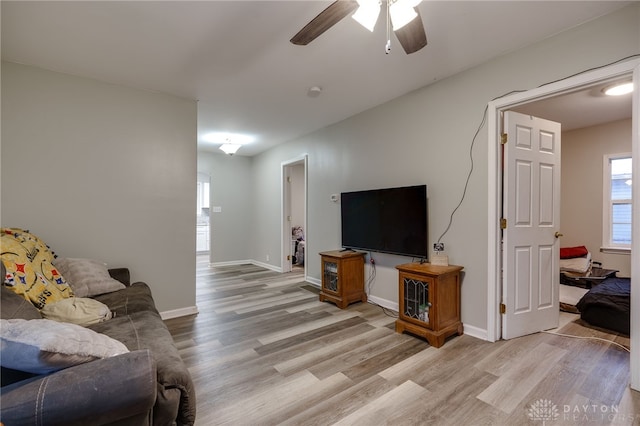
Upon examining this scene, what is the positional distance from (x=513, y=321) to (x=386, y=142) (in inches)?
90.2

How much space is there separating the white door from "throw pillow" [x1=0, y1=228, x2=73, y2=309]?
3.50 meters

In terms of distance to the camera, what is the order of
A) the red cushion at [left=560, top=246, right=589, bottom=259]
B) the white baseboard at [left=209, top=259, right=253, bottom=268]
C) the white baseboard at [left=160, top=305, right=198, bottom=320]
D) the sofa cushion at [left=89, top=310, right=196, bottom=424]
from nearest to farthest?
the sofa cushion at [left=89, top=310, right=196, bottom=424]
the white baseboard at [left=160, top=305, right=198, bottom=320]
the red cushion at [left=560, top=246, right=589, bottom=259]
the white baseboard at [left=209, top=259, right=253, bottom=268]

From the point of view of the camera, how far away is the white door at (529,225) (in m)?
2.55

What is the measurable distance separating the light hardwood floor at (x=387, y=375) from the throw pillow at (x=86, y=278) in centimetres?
80

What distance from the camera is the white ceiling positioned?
6.21 feet

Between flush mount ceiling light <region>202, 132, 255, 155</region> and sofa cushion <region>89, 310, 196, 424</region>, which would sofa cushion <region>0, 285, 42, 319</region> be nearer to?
sofa cushion <region>89, 310, 196, 424</region>

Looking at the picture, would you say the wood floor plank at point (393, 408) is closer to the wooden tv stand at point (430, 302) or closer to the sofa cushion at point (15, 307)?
the wooden tv stand at point (430, 302)

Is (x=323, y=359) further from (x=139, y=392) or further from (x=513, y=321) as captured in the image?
(x=513, y=321)

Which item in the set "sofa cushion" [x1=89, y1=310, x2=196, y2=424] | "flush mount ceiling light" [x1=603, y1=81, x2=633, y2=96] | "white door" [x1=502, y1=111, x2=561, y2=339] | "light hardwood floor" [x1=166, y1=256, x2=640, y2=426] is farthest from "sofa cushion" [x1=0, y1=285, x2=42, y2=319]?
"flush mount ceiling light" [x1=603, y1=81, x2=633, y2=96]

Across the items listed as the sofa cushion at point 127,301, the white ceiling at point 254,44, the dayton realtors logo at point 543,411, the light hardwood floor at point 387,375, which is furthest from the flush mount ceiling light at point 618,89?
the sofa cushion at point 127,301

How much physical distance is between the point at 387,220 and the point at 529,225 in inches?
52.7

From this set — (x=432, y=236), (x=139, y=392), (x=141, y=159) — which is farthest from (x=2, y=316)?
(x=432, y=236)

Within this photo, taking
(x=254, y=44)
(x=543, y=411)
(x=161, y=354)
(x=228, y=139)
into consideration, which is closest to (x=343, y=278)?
(x=543, y=411)

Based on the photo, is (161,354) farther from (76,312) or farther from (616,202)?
(616,202)
